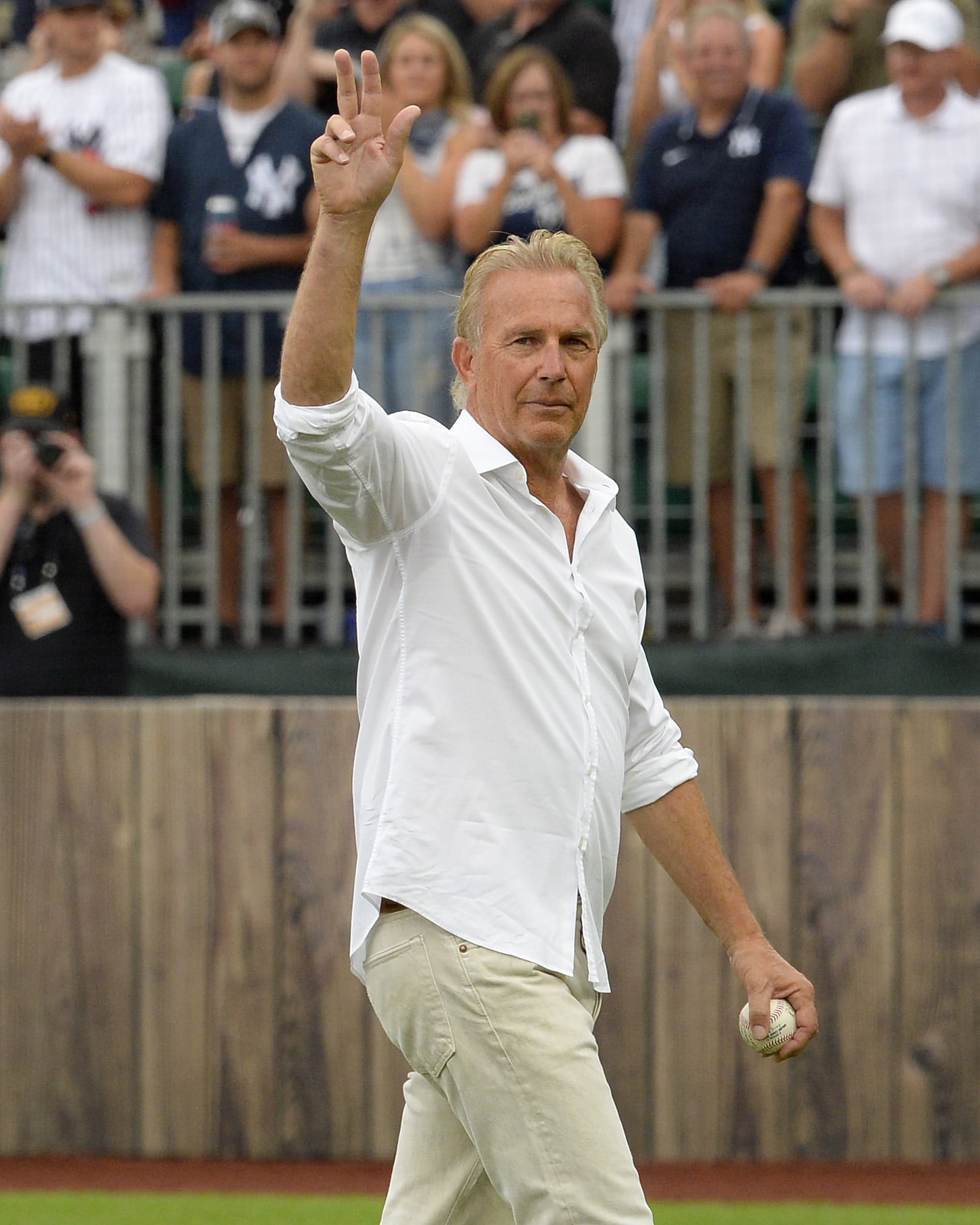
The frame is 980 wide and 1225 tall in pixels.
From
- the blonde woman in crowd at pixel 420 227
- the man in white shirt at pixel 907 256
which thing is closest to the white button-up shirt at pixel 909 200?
the man in white shirt at pixel 907 256

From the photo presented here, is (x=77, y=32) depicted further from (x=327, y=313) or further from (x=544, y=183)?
(x=327, y=313)

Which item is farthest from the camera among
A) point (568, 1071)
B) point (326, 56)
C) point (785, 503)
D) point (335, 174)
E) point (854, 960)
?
point (326, 56)

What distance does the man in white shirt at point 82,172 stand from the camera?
280 inches

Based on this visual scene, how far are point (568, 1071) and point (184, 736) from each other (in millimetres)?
3284

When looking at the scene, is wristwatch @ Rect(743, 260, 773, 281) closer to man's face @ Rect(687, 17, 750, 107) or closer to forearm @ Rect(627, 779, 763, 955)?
man's face @ Rect(687, 17, 750, 107)

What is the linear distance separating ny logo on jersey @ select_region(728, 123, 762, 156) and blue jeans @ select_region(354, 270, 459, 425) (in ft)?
3.79

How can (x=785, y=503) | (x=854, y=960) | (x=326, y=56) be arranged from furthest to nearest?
(x=326, y=56) → (x=785, y=503) → (x=854, y=960)

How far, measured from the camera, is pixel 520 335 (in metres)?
2.96

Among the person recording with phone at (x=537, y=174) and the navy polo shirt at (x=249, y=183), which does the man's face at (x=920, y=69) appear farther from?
the navy polo shirt at (x=249, y=183)

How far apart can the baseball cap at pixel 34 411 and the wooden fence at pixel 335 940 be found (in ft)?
2.95

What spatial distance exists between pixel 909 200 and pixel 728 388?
892 millimetres

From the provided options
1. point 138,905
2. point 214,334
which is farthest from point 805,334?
point 138,905

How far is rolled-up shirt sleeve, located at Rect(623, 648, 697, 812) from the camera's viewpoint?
10.6ft

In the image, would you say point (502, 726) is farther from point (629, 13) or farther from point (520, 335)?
point (629, 13)
